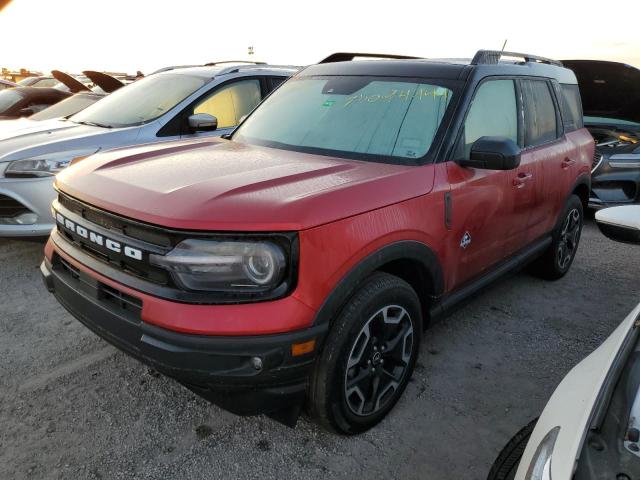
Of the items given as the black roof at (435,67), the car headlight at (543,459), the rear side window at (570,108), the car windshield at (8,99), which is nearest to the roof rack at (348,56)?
the black roof at (435,67)

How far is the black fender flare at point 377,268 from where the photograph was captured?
2.03 meters

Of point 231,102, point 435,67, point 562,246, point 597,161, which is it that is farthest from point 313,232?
point 597,161

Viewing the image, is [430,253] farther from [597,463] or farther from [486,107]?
[597,463]

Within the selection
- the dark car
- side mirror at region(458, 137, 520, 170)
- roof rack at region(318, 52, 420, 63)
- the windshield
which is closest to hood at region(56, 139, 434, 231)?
side mirror at region(458, 137, 520, 170)

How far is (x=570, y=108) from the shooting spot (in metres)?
4.24

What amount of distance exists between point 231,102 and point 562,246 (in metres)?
3.43

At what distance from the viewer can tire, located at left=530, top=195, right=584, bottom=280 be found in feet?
13.7

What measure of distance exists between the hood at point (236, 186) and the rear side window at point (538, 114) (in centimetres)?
139

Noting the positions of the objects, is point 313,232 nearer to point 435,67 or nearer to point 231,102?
point 435,67

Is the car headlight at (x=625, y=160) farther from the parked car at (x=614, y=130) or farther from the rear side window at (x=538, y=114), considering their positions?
the rear side window at (x=538, y=114)

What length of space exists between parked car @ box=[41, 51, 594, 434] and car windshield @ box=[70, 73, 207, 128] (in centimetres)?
172

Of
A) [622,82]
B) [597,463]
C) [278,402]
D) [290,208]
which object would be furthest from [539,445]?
[622,82]

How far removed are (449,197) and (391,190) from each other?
1.49ft

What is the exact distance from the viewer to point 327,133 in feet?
9.55
